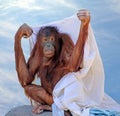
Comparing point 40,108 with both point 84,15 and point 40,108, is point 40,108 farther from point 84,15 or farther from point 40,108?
point 84,15

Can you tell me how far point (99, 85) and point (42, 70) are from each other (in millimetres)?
349

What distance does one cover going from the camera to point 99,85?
14.1ft

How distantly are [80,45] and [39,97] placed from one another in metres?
0.41

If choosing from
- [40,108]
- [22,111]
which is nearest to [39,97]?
[40,108]

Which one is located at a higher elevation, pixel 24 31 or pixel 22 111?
pixel 24 31

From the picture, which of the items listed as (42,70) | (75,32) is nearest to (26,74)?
(42,70)

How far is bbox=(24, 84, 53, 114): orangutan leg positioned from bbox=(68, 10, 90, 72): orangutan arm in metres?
0.21

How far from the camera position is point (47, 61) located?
14.1ft

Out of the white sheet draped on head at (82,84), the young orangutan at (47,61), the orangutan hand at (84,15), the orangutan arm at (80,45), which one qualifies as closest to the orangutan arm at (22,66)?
the young orangutan at (47,61)

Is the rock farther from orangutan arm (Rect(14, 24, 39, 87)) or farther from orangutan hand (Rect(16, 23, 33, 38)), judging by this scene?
orangutan hand (Rect(16, 23, 33, 38))

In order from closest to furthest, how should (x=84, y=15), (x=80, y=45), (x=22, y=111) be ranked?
(x=84, y=15) → (x=80, y=45) → (x=22, y=111)

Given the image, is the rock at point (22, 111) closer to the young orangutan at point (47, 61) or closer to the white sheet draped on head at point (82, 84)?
the young orangutan at point (47, 61)

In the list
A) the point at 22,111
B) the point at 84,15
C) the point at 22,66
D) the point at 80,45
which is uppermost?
the point at 84,15

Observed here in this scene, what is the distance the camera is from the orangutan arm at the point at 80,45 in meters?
4.03
